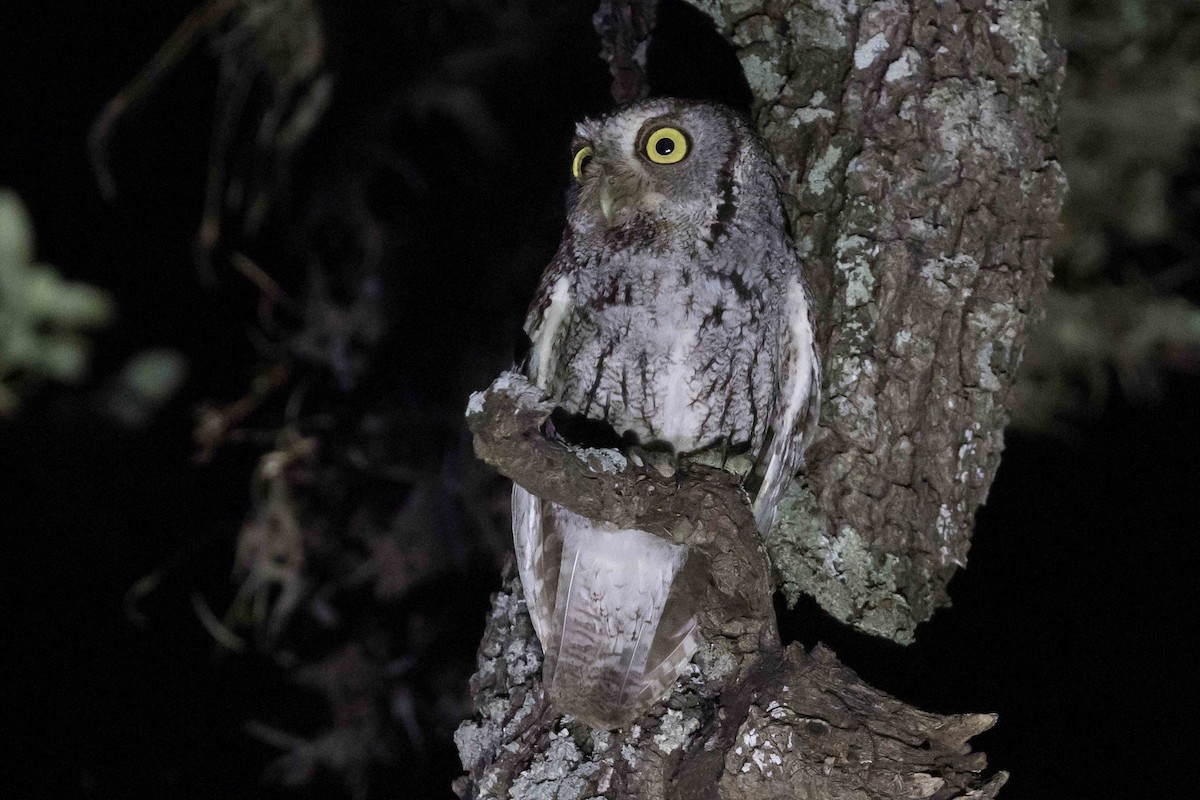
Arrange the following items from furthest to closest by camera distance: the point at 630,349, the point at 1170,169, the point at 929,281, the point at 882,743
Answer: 1. the point at 1170,169
2. the point at 630,349
3. the point at 929,281
4. the point at 882,743

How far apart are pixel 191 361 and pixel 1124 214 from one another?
2670mm

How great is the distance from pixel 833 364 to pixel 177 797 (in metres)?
2.26

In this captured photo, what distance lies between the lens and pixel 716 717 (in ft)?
Result: 4.85

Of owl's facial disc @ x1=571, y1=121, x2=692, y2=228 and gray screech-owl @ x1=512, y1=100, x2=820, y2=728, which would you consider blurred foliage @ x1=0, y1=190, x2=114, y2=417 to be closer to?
gray screech-owl @ x1=512, y1=100, x2=820, y2=728

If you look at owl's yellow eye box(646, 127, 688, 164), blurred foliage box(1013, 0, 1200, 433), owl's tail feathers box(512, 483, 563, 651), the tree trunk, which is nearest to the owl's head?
owl's yellow eye box(646, 127, 688, 164)

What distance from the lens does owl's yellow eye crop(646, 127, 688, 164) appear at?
179 cm

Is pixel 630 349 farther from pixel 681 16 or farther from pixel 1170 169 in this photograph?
pixel 1170 169

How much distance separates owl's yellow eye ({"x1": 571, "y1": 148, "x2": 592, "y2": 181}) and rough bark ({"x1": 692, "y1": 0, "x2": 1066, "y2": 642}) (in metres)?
0.48

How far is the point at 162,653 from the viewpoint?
2758 mm

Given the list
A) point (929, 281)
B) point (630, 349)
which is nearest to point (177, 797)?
point (630, 349)

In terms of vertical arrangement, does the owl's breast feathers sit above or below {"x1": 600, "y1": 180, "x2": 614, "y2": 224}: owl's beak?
below

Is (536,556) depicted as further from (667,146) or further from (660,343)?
(667,146)

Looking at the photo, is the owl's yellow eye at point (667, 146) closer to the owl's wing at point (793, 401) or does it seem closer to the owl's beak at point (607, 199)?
the owl's beak at point (607, 199)

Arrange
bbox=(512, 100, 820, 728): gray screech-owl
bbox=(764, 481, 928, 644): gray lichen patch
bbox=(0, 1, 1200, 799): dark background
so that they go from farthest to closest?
bbox=(0, 1, 1200, 799): dark background < bbox=(512, 100, 820, 728): gray screech-owl < bbox=(764, 481, 928, 644): gray lichen patch
